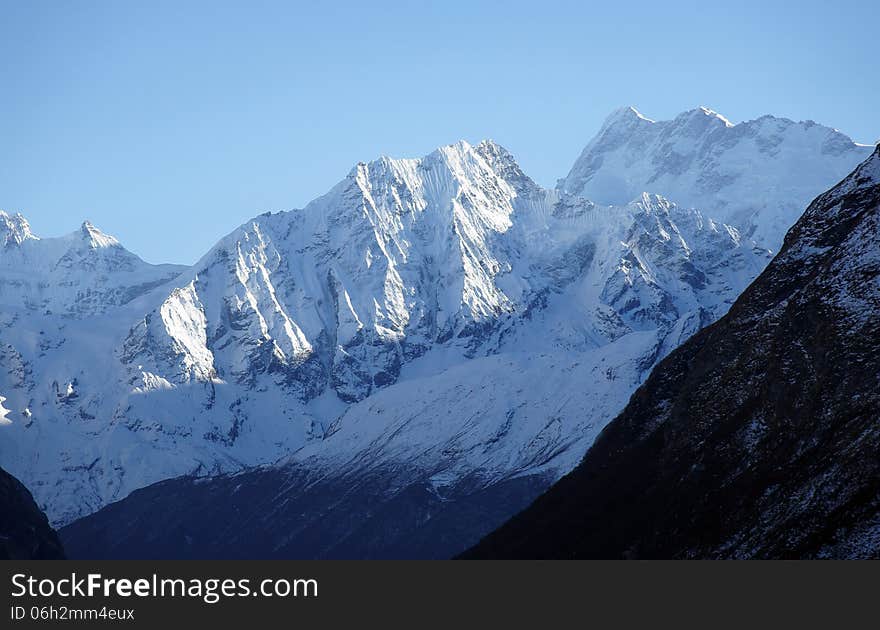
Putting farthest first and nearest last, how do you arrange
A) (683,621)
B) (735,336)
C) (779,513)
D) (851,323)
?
(735,336) → (851,323) → (779,513) → (683,621)

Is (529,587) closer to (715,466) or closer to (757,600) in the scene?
(757,600)

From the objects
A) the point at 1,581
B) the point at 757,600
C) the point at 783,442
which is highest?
the point at 1,581

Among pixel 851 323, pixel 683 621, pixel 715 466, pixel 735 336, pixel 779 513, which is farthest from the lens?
pixel 735 336

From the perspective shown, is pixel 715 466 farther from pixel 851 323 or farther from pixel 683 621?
pixel 683 621

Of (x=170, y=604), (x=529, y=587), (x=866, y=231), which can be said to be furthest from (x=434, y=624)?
(x=866, y=231)

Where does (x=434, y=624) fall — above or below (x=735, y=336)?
below

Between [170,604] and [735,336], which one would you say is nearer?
[170,604]
